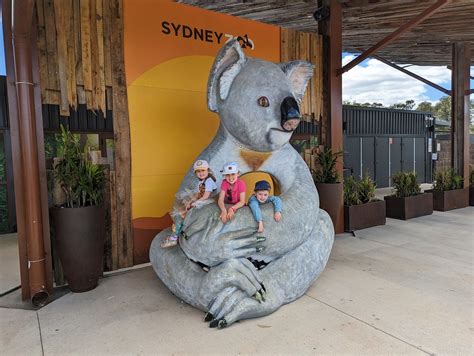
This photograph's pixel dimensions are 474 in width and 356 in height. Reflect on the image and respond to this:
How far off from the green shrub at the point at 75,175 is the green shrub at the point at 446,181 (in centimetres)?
688

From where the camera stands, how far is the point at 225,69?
3229mm

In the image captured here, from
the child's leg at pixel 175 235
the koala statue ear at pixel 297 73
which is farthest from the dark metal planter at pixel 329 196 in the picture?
the child's leg at pixel 175 235

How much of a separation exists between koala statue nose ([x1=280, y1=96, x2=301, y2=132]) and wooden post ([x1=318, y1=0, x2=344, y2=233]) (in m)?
2.59

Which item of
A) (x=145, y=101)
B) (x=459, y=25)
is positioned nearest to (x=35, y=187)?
(x=145, y=101)

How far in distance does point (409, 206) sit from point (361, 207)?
1.35 metres

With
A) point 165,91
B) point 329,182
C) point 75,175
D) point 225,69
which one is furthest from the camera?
point 329,182

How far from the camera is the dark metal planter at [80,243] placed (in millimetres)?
3232

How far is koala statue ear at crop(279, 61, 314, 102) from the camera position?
11.6 feet

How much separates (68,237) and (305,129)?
144 inches

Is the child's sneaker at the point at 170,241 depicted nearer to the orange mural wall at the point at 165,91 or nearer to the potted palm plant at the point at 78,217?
the potted palm plant at the point at 78,217

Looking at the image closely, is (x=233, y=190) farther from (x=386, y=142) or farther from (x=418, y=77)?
(x=386, y=142)

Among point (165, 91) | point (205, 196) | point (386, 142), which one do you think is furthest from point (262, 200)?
point (386, 142)

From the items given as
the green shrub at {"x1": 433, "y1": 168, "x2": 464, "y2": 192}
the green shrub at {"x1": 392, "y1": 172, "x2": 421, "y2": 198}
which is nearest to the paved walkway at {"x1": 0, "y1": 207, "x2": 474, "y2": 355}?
the green shrub at {"x1": 392, "y1": 172, "x2": 421, "y2": 198}

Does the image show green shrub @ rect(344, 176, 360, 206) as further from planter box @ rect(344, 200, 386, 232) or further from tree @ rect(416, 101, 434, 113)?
tree @ rect(416, 101, 434, 113)
